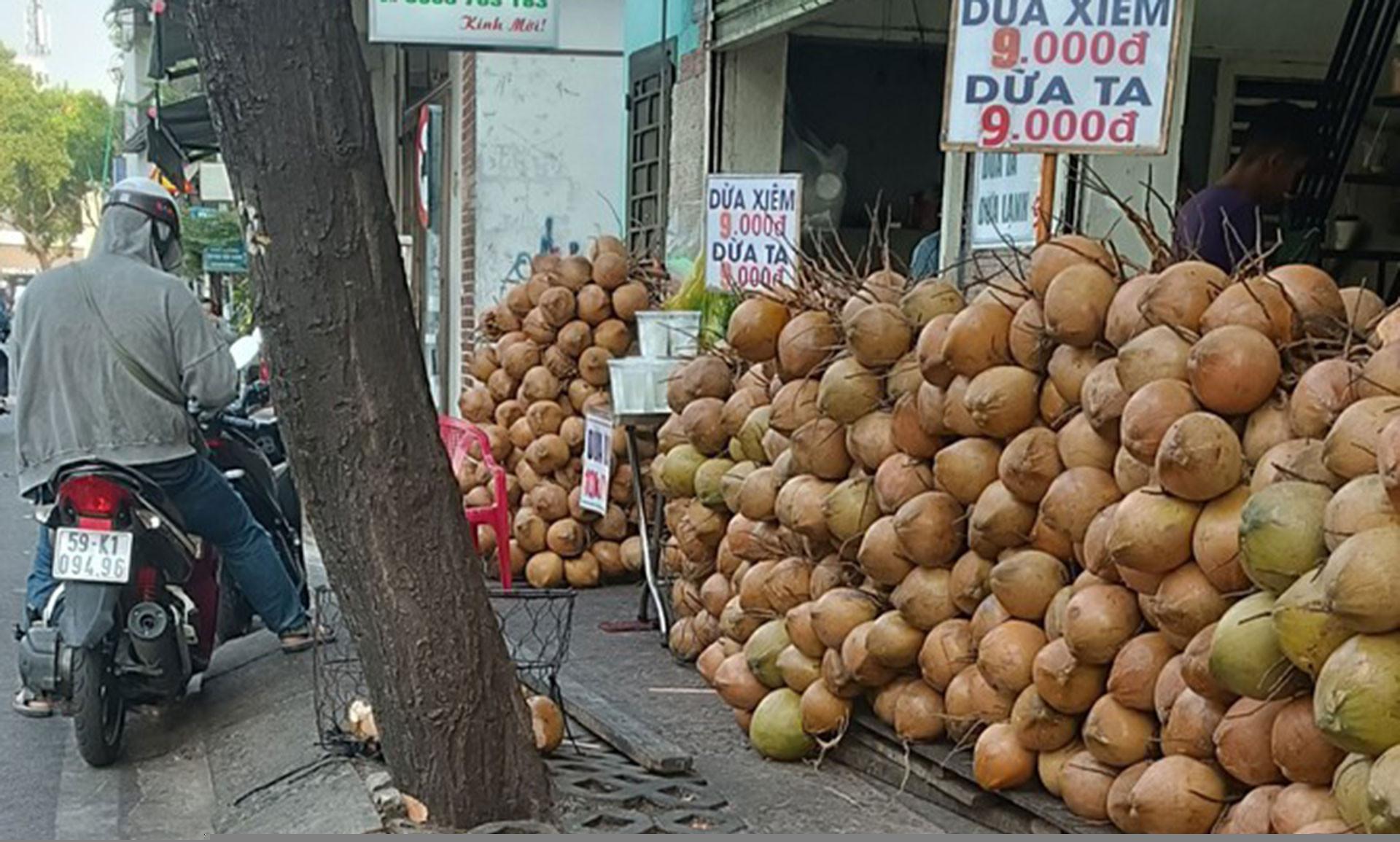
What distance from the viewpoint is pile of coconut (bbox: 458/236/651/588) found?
Answer: 7.47 metres

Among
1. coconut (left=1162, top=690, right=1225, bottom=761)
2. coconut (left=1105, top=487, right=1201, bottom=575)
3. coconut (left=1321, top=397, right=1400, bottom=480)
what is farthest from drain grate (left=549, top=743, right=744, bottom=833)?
coconut (left=1321, top=397, right=1400, bottom=480)

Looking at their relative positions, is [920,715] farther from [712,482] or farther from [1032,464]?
[712,482]

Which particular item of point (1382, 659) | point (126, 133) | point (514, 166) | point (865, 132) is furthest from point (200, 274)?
point (1382, 659)

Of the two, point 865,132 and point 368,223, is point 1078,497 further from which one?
point 865,132

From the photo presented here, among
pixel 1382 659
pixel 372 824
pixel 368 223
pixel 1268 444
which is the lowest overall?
pixel 372 824

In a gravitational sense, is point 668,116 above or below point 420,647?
above

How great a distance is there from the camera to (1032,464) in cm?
384

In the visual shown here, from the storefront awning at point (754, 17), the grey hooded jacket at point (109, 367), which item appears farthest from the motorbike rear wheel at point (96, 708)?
the storefront awning at point (754, 17)

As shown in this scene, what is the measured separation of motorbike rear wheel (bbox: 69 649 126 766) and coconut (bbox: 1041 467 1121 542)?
10.9 feet

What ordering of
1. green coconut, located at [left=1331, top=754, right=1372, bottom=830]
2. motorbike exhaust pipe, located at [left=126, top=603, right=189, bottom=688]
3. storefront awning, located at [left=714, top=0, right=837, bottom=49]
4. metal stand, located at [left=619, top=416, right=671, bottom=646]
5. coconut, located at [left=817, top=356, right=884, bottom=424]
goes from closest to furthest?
green coconut, located at [left=1331, top=754, right=1372, bottom=830], coconut, located at [left=817, top=356, right=884, bottom=424], motorbike exhaust pipe, located at [left=126, top=603, right=189, bottom=688], metal stand, located at [left=619, top=416, right=671, bottom=646], storefront awning, located at [left=714, top=0, right=837, bottom=49]

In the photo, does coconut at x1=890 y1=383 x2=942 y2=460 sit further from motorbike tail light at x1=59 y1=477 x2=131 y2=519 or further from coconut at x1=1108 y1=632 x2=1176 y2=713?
motorbike tail light at x1=59 y1=477 x2=131 y2=519

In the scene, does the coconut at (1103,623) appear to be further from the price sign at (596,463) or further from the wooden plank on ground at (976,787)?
the price sign at (596,463)

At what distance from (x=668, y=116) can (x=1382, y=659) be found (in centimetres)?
716

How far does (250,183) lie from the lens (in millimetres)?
3404
